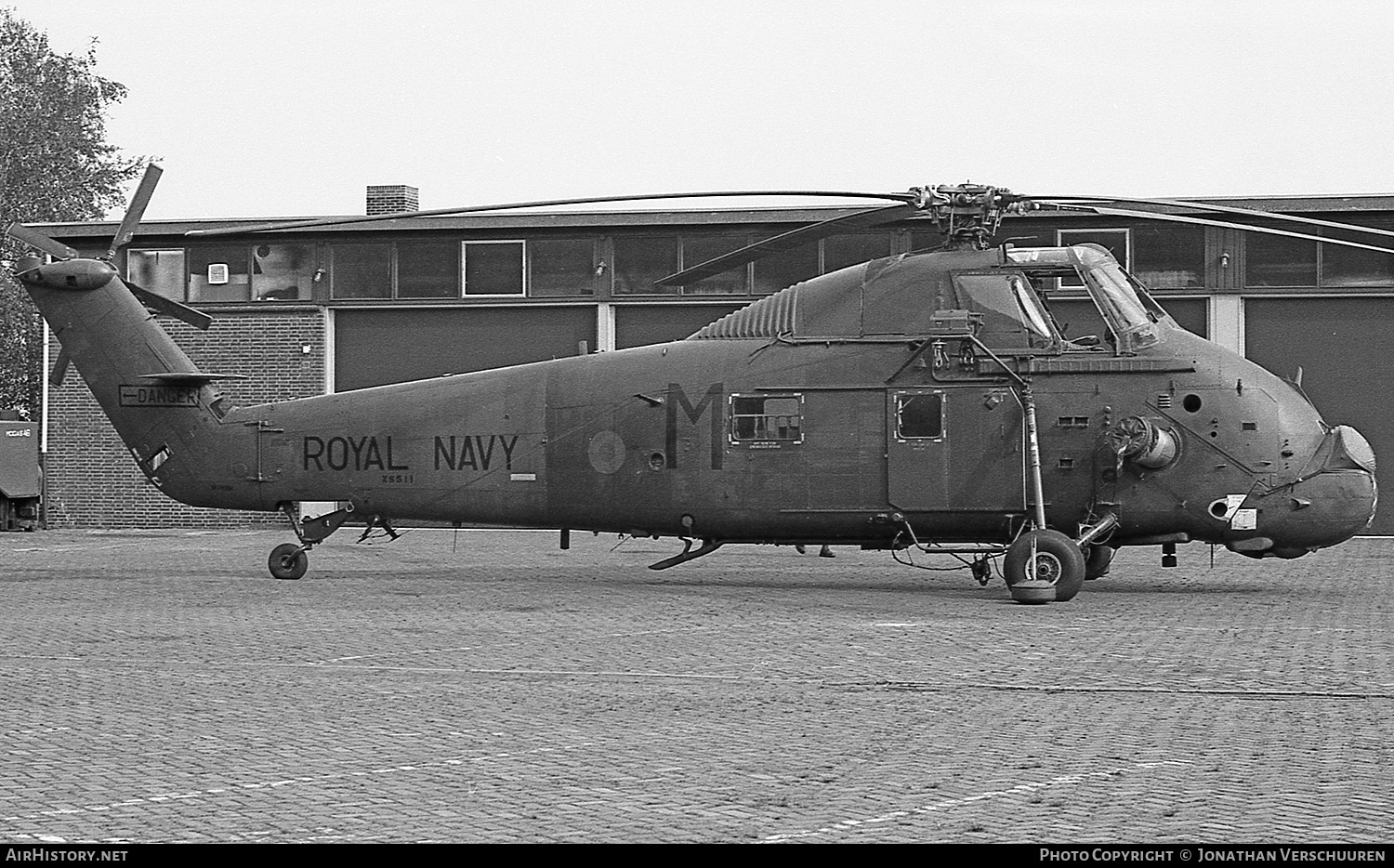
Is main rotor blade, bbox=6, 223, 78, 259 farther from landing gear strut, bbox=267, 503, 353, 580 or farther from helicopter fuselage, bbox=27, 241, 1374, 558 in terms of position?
landing gear strut, bbox=267, 503, 353, 580

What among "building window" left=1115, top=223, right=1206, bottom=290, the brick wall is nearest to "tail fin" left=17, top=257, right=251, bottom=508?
the brick wall

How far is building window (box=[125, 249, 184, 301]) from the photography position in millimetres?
34406

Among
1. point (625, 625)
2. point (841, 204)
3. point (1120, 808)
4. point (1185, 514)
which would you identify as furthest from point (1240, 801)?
point (841, 204)

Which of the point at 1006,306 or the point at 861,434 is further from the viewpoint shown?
the point at 861,434

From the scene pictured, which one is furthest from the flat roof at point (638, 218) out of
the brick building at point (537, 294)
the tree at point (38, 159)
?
the tree at point (38, 159)

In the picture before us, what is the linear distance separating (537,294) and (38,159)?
1052 inches

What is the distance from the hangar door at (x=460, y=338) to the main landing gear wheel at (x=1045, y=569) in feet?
57.8

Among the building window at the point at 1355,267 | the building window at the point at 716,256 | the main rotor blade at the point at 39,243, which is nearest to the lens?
the main rotor blade at the point at 39,243

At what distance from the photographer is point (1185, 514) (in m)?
17.2

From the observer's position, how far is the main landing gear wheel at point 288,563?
20062 mm

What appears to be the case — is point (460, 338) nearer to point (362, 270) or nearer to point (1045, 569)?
point (362, 270)

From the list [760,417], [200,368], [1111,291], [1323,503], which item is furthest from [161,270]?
[1323,503]

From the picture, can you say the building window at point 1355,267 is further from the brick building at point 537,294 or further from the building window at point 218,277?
the building window at point 218,277

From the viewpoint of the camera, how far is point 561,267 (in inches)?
1320
